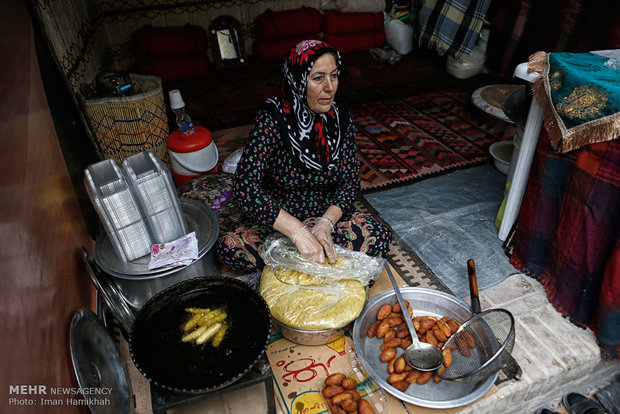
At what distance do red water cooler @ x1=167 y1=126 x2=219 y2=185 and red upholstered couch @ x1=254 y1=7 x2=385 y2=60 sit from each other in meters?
2.85

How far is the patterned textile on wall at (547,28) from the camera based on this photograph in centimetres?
340

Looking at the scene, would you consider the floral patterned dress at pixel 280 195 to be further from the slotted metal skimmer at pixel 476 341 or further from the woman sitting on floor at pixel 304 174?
the slotted metal skimmer at pixel 476 341

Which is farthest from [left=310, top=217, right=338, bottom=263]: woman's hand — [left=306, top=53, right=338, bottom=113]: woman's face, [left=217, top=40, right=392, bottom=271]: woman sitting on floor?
[left=306, top=53, right=338, bottom=113]: woman's face

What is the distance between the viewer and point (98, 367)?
1504mm

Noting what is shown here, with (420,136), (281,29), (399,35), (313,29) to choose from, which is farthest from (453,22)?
(281,29)

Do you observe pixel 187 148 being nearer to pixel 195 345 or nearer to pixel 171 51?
pixel 195 345

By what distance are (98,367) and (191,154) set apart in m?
1.54

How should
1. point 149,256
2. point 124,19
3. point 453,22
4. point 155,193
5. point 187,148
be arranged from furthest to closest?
point 124,19 < point 453,22 < point 187,148 < point 149,256 < point 155,193

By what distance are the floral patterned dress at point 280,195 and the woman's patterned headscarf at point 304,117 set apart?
0.05 meters

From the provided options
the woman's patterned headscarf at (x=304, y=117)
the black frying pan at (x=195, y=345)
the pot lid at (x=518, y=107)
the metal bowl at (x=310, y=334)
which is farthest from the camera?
the pot lid at (x=518, y=107)

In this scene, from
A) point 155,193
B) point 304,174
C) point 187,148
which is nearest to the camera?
point 155,193

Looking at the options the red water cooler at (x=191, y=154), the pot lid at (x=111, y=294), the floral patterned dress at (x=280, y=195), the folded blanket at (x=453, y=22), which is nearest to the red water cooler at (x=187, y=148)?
the red water cooler at (x=191, y=154)

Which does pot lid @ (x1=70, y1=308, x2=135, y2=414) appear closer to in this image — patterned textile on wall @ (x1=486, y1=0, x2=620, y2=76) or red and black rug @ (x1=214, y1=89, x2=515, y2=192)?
red and black rug @ (x1=214, y1=89, x2=515, y2=192)

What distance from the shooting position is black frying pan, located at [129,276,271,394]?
133 cm
